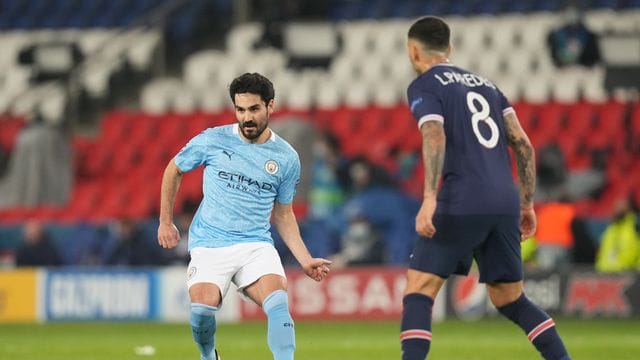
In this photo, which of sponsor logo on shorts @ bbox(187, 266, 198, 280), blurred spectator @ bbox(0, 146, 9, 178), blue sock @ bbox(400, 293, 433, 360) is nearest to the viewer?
blue sock @ bbox(400, 293, 433, 360)

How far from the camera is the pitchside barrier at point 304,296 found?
18031mm

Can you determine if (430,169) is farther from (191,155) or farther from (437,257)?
(191,155)

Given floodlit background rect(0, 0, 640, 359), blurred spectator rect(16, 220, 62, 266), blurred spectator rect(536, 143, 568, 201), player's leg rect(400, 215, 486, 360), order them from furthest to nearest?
blurred spectator rect(16, 220, 62, 266) → blurred spectator rect(536, 143, 568, 201) → floodlit background rect(0, 0, 640, 359) → player's leg rect(400, 215, 486, 360)

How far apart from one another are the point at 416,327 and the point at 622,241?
11.1m

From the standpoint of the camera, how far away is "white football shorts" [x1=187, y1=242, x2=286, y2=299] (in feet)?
28.8

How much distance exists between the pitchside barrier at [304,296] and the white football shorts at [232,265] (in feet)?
31.9

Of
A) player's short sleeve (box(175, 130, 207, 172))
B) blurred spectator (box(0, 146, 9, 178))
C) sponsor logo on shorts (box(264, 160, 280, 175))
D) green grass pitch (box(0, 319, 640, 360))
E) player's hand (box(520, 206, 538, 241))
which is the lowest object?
green grass pitch (box(0, 319, 640, 360))

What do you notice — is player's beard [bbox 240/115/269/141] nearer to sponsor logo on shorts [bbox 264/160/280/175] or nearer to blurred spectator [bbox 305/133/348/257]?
sponsor logo on shorts [bbox 264/160/280/175]

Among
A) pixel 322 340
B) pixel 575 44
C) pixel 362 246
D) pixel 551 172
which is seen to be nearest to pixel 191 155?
pixel 322 340

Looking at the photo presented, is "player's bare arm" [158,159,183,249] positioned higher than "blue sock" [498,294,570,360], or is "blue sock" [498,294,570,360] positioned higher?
"player's bare arm" [158,159,183,249]

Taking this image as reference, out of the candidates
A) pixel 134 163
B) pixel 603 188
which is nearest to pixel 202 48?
Result: pixel 134 163

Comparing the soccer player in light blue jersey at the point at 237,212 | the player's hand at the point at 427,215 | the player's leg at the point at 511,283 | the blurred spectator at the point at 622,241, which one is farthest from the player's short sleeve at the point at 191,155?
the blurred spectator at the point at 622,241

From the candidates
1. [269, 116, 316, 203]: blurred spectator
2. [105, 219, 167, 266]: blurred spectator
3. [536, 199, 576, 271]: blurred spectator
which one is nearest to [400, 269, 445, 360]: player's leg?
[536, 199, 576, 271]: blurred spectator

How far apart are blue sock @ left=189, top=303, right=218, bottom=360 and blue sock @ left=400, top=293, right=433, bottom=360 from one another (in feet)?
4.05
